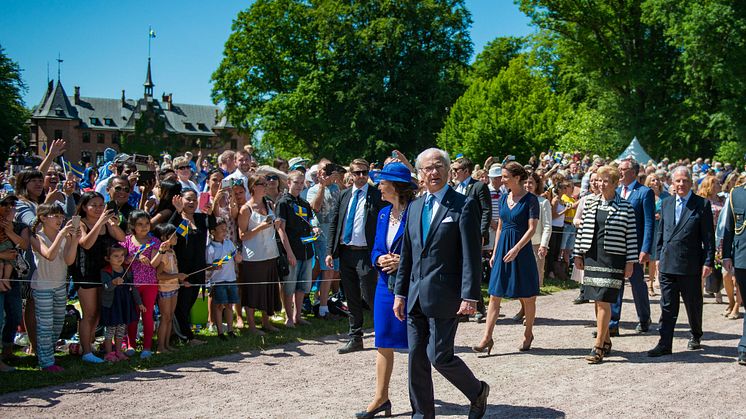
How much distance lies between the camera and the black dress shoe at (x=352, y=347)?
8.12 metres

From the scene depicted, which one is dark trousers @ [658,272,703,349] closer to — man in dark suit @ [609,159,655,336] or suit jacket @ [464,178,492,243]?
man in dark suit @ [609,159,655,336]

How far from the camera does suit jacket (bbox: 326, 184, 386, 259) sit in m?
8.22

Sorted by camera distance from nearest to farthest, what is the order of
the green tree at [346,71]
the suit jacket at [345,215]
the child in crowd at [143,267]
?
1. the child in crowd at [143,267]
2. the suit jacket at [345,215]
3. the green tree at [346,71]

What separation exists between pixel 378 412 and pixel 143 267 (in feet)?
11.6

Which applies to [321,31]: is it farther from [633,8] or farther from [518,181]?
[518,181]

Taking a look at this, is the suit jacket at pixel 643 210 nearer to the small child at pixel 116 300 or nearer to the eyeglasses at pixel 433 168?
the eyeglasses at pixel 433 168

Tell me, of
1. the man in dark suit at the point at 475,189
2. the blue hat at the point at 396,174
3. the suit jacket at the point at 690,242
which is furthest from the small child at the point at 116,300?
the suit jacket at the point at 690,242

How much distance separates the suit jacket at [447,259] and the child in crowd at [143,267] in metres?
3.76

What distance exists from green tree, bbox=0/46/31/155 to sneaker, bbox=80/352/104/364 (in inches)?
2109

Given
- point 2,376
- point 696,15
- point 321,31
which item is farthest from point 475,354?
point 321,31

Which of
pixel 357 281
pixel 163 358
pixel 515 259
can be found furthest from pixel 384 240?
pixel 163 358

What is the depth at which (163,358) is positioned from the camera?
7.68 meters

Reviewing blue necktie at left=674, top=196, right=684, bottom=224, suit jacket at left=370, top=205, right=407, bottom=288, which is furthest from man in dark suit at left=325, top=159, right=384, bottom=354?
blue necktie at left=674, top=196, right=684, bottom=224

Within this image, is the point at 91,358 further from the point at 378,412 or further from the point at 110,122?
the point at 110,122
